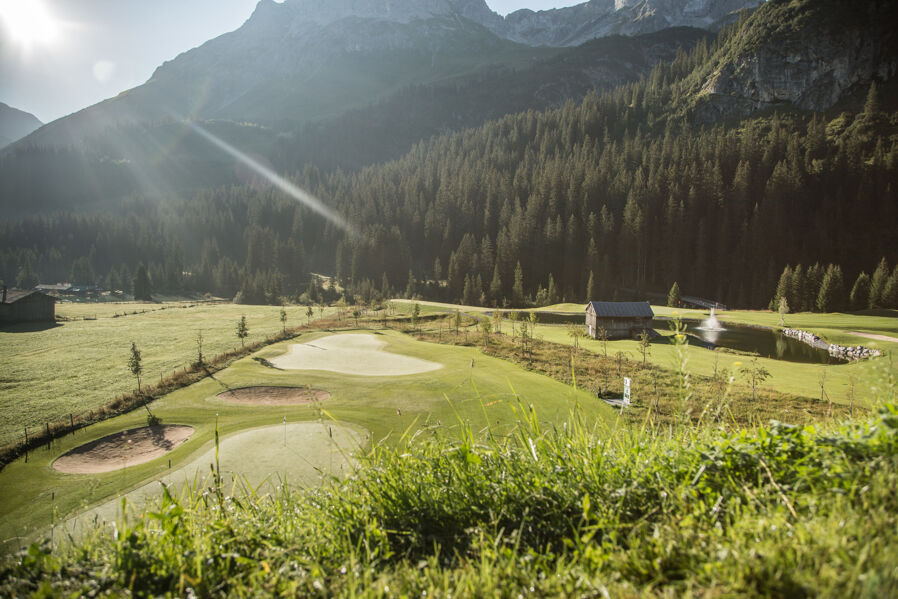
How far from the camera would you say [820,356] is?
40.7 m

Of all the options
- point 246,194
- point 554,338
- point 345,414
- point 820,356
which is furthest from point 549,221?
point 246,194

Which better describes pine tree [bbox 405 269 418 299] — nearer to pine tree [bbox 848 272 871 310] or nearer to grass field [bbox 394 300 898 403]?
grass field [bbox 394 300 898 403]

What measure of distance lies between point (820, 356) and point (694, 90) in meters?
158

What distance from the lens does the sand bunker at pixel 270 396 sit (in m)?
26.3

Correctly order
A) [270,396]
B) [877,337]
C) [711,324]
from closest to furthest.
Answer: [270,396], [877,337], [711,324]

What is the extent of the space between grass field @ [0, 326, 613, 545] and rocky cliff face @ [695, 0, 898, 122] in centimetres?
16867

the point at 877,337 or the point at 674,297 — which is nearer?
the point at 877,337

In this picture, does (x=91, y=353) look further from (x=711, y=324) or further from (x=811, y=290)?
(x=811, y=290)

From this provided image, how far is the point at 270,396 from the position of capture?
27.5 metres

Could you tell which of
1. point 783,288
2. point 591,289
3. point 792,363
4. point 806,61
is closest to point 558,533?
point 792,363

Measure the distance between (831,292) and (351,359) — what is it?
7568 centimetres

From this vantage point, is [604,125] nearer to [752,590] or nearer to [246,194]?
[246,194]

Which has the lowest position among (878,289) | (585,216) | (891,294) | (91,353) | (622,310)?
(91,353)

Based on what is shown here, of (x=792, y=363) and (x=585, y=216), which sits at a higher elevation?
(x=585, y=216)
